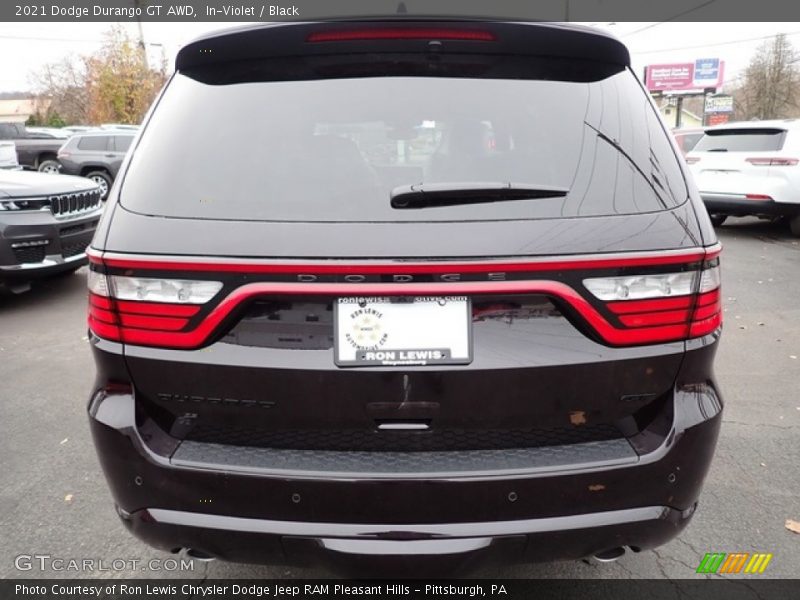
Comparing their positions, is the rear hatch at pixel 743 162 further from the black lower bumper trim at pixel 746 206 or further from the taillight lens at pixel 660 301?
the taillight lens at pixel 660 301

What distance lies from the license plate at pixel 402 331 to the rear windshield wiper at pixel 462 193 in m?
0.25

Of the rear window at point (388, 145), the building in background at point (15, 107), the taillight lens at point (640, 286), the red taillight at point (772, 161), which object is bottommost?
the red taillight at point (772, 161)

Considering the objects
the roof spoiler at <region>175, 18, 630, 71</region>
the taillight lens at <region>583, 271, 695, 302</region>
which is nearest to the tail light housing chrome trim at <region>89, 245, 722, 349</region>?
the taillight lens at <region>583, 271, 695, 302</region>

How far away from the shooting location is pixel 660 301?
157 cm

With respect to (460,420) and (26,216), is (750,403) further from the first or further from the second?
(26,216)

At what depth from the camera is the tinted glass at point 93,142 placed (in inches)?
663

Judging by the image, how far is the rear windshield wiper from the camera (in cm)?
156

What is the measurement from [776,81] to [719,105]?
17.1ft

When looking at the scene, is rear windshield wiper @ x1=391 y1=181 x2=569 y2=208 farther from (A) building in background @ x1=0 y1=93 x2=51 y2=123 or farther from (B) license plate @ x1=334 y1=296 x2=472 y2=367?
(A) building in background @ x1=0 y1=93 x2=51 y2=123

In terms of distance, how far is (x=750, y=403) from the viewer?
377 cm

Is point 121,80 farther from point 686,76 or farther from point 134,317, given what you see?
point 686,76

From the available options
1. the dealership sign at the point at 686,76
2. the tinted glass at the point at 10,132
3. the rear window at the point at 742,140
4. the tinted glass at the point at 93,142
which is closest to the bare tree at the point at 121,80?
the tinted glass at the point at 10,132

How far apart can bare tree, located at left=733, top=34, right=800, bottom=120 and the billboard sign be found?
10.3 ft

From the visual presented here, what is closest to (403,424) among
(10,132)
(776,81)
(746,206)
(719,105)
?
(746,206)
